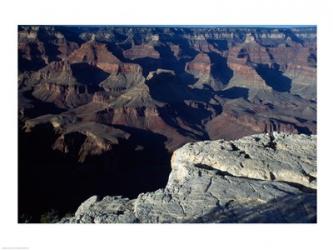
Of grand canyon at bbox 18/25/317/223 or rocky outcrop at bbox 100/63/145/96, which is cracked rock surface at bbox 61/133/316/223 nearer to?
grand canyon at bbox 18/25/317/223

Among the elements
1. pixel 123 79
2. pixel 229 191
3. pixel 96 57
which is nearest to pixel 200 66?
pixel 96 57

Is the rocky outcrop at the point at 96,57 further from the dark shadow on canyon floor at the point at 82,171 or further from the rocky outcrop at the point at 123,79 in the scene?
the dark shadow on canyon floor at the point at 82,171

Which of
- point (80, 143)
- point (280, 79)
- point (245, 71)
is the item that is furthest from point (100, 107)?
point (280, 79)

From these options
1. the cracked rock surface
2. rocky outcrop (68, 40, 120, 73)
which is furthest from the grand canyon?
rocky outcrop (68, 40, 120, 73)

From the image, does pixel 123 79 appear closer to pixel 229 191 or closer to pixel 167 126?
pixel 167 126

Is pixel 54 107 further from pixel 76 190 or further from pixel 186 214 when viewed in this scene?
pixel 186 214

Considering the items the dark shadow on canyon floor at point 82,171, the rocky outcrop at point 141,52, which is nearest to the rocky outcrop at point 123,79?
the rocky outcrop at point 141,52
